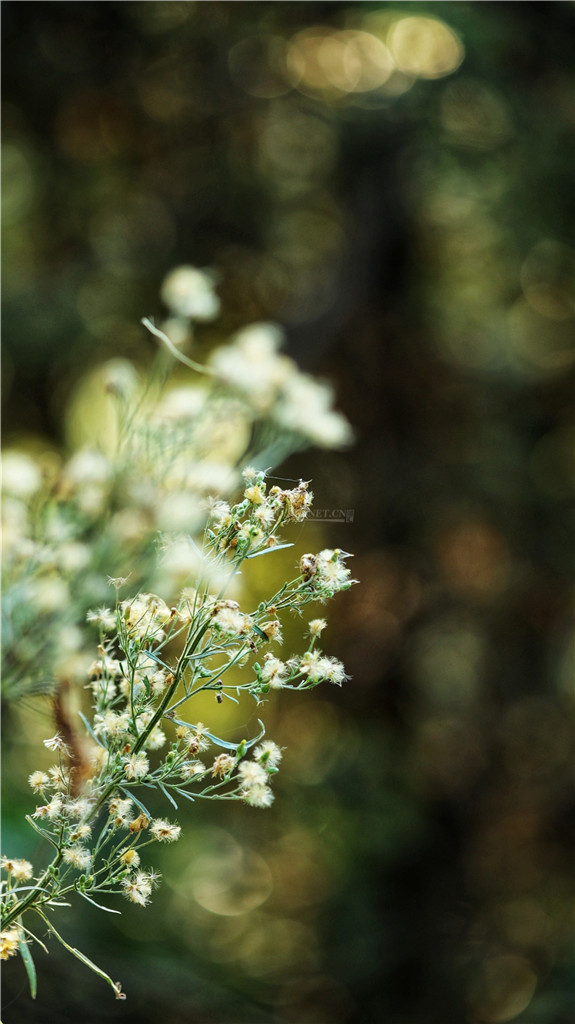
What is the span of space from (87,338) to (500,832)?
1518 mm

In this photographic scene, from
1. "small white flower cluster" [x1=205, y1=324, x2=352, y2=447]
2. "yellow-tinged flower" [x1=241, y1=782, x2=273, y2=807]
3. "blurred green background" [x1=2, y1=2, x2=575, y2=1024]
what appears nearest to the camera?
"yellow-tinged flower" [x1=241, y1=782, x2=273, y2=807]

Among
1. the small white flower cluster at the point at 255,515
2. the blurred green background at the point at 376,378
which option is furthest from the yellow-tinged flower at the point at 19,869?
the blurred green background at the point at 376,378

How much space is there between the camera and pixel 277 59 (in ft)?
5.65

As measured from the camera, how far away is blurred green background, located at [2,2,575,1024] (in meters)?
1.60

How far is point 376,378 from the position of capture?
76.9 inches

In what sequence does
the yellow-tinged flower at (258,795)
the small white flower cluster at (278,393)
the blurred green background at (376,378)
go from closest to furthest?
the yellow-tinged flower at (258,795) < the small white flower cluster at (278,393) < the blurred green background at (376,378)

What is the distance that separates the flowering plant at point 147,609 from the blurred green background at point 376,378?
3.53ft

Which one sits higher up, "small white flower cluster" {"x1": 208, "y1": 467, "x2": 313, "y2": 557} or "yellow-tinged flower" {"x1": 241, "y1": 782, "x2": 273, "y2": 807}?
"small white flower cluster" {"x1": 208, "y1": 467, "x2": 313, "y2": 557}

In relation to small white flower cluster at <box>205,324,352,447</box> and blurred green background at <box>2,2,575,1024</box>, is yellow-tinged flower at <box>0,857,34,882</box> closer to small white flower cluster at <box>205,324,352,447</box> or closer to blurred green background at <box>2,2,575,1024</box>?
small white flower cluster at <box>205,324,352,447</box>

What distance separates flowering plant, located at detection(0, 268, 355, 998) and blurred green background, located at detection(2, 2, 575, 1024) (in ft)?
3.53

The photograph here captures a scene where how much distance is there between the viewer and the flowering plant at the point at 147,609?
0.91ft

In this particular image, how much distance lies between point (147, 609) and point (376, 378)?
173 cm

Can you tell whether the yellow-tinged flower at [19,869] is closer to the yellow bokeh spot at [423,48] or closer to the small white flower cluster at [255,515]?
the small white flower cluster at [255,515]

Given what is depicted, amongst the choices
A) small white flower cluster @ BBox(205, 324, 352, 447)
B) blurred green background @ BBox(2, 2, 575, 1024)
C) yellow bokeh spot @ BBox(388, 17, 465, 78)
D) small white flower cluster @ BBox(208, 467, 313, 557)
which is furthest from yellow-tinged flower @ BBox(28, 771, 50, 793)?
yellow bokeh spot @ BBox(388, 17, 465, 78)
